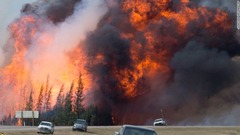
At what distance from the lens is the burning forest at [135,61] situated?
12975 cm

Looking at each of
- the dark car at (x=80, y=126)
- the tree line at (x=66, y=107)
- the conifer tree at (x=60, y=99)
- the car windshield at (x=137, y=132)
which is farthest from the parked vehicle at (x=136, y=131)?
the conifer tree at (x=60, y=99)

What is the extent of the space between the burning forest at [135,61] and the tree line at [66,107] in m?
0.73

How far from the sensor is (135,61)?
13188 centimetres

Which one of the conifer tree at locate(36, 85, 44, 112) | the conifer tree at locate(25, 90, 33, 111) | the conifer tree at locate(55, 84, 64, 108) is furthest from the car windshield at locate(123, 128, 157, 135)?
the conifer tree at locate(25, 90, 33, 111)

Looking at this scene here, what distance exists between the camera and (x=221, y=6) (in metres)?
136

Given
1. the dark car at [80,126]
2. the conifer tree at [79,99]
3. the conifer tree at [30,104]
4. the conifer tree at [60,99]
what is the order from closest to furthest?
the dark car at [80,126] < the conifer tree at [79,99] < the conifer tree at [60,99] < the conifer tree at [30,104]

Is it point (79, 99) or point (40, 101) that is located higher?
point (40, 101)

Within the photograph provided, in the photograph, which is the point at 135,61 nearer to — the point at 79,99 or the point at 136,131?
the point at 79,99

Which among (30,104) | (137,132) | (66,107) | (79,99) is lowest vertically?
(137,132)

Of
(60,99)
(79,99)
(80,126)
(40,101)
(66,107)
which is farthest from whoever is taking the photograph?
(40,101)

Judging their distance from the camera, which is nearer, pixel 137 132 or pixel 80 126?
pixel 137 132

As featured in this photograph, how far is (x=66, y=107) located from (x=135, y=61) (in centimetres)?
2019

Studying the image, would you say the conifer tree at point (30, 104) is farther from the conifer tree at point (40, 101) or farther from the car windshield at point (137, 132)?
the car windshield at point (137, 132)

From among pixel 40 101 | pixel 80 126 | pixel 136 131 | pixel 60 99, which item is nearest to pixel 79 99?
pixel 60 99
